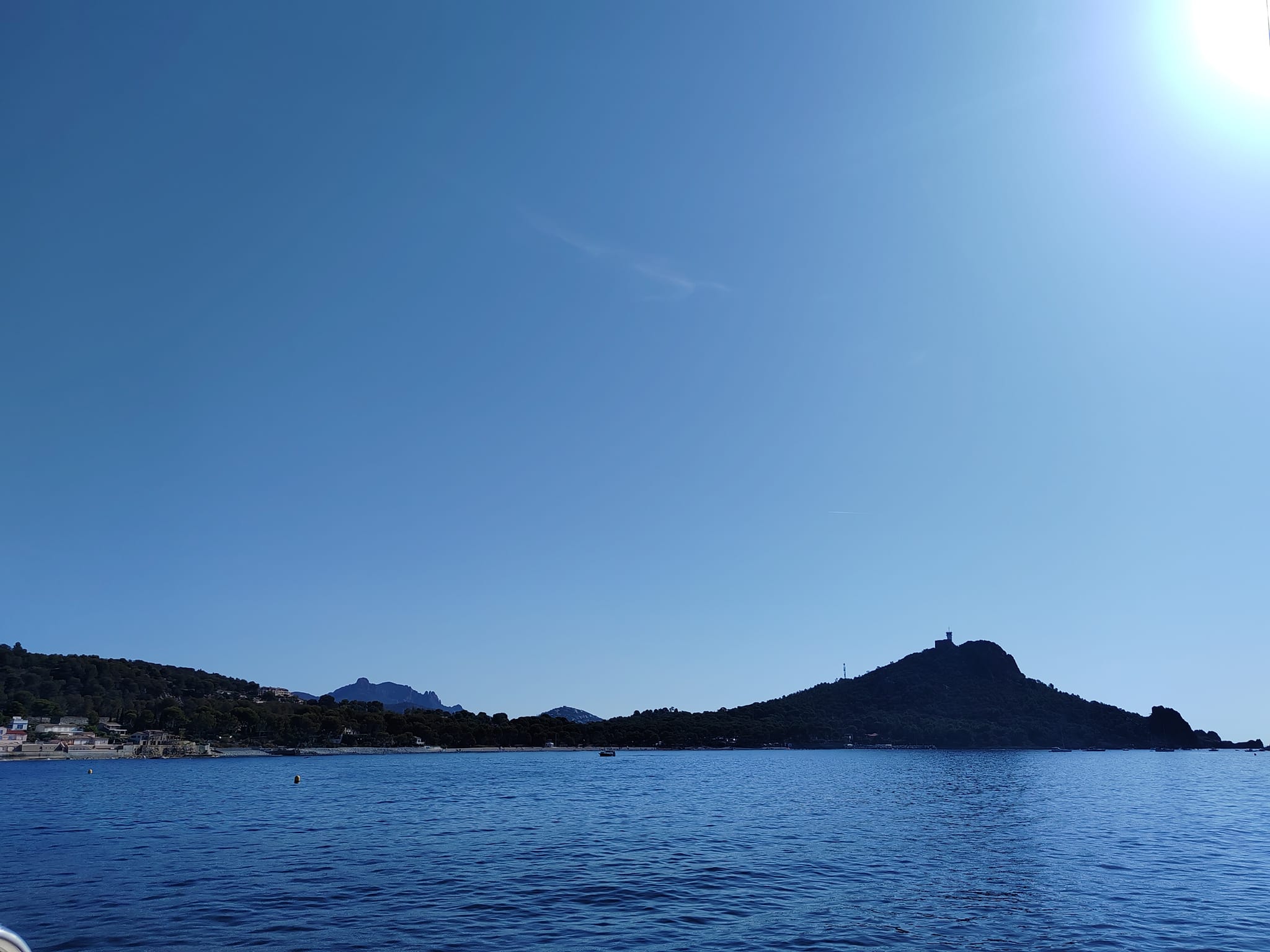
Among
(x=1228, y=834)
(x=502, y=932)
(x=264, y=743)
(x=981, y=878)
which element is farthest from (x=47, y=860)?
(x=264, y=743)

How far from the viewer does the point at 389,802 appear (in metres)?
68.3

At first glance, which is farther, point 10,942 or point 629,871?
point 629,871

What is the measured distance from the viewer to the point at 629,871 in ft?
116

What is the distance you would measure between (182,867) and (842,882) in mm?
29691

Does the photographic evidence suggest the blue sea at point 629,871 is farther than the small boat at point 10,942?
Yes

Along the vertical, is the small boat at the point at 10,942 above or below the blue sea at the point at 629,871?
above

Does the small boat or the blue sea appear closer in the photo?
the small boat

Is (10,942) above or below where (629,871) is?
above

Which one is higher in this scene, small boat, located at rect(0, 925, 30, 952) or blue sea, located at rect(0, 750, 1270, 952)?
small boat, located at rect(0, 925, 30, 952)

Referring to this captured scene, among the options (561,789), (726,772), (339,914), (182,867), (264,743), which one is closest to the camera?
(339,914)

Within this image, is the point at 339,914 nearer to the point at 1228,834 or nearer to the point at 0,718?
the point at 1228,834

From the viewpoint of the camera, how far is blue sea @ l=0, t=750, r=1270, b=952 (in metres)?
24.2

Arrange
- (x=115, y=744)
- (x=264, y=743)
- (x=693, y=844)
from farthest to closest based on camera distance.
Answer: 1. (x=264, y=743)
2. (x=115, y=744)
3. (x=693, y=844)

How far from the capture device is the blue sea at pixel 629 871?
953 inches
